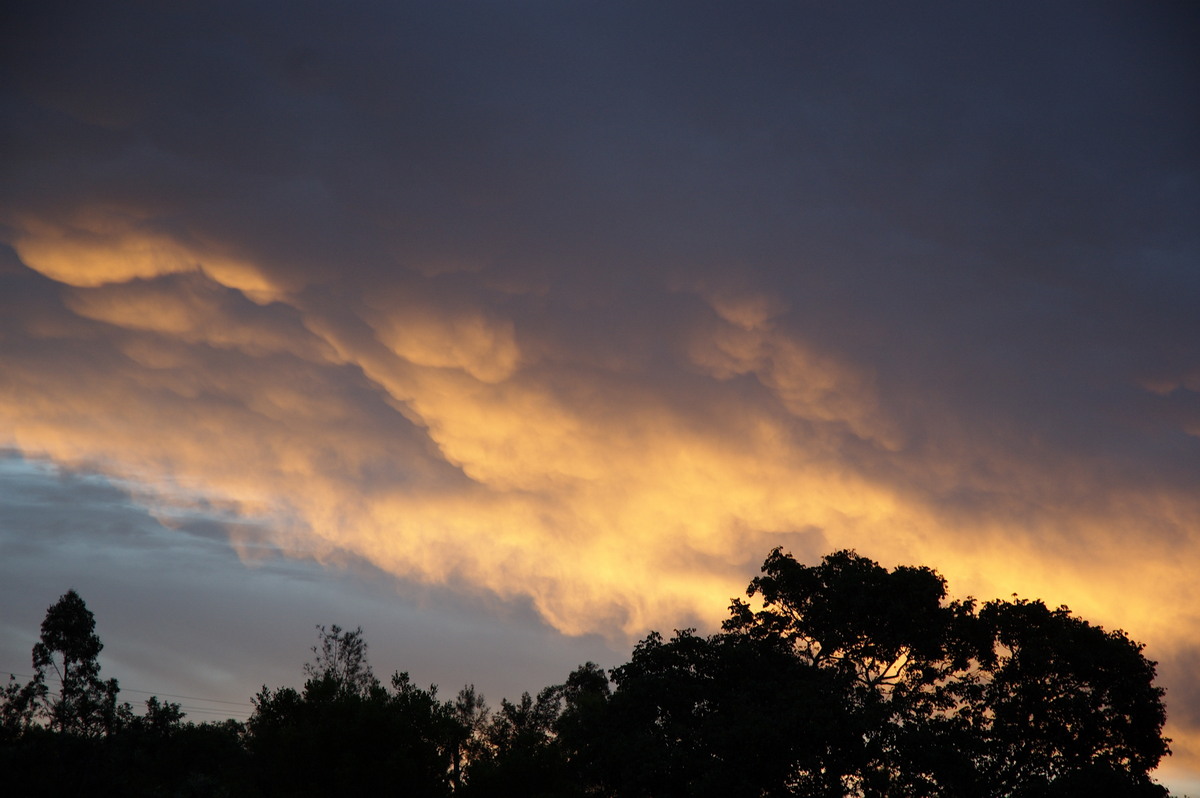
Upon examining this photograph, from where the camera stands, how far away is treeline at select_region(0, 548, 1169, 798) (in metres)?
35.0

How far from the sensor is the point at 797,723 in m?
34.7

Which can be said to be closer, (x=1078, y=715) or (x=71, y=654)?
(x=1078, y=715)

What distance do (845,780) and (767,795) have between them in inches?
139

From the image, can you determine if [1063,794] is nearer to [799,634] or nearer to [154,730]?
[799,634]

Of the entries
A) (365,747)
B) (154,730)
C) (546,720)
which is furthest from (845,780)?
(154,730)

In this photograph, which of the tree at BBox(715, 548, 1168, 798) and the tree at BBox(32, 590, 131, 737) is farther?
the tree at BBox(32, 590, 131, 737)

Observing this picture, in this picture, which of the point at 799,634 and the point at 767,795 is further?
the point at 799,634

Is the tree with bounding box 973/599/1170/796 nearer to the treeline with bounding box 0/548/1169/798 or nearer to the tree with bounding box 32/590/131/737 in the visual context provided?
the treeline with bounding box 0/548/1169/798

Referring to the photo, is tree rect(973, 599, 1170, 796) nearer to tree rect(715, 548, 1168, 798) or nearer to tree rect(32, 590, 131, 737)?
tree rect(715, 548, 1168, 798)

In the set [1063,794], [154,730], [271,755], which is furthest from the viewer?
[154,730]

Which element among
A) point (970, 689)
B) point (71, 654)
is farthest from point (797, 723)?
point (71, 654)

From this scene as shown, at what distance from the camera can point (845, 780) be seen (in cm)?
3594

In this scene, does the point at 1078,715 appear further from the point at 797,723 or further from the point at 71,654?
the point at 71,654

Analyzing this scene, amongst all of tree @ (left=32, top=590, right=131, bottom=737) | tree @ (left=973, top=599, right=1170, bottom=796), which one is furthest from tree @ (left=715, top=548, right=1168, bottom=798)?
tree @ (left=32, top=590, right=131, bottom=737)
